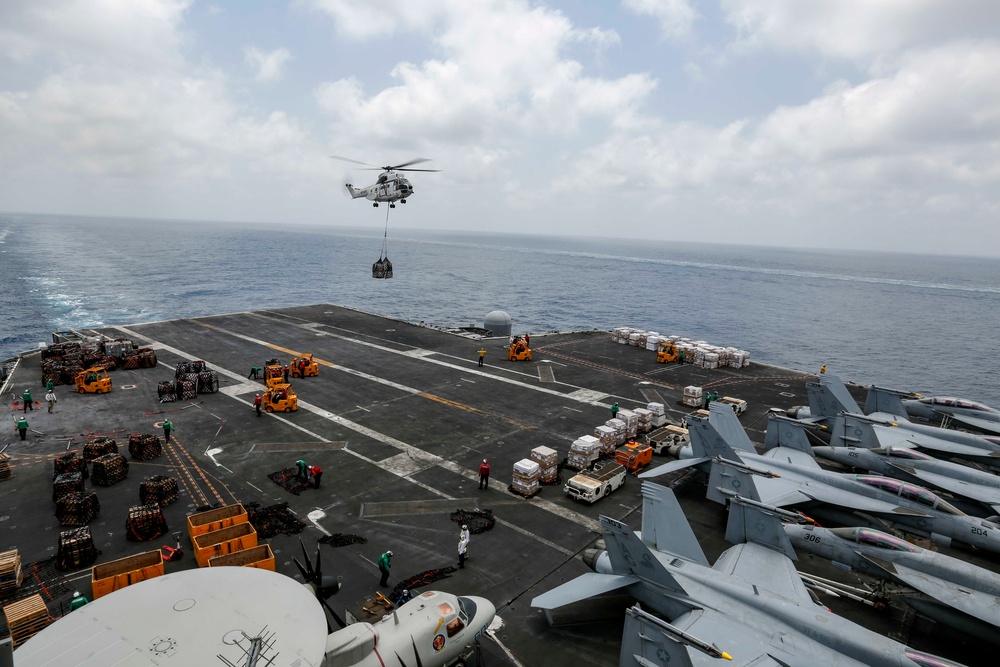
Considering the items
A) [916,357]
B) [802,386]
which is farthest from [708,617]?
[916,357]

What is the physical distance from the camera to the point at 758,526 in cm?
1869

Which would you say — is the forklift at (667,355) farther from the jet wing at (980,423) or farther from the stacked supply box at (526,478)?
the stacked supply box at (526,478)

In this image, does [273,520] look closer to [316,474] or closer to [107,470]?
[316,474]

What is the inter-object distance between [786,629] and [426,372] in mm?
35509

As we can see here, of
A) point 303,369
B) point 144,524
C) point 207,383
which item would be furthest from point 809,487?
point 207,383

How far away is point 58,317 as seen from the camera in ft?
267

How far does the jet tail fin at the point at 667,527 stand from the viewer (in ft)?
57.6

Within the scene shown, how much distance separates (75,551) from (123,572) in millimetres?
3577

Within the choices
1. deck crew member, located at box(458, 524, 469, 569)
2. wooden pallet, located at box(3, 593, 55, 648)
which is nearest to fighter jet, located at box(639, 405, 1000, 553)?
deck crew member, located at box(458, 524, 469, 569)

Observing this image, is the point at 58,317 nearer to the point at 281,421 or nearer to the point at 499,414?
the point at 281,421

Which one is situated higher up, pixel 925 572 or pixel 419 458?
pixel 925 572

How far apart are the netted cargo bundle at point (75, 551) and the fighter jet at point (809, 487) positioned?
2446cm

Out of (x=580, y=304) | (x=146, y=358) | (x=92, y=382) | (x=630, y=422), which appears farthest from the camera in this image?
(x=580, y=304)

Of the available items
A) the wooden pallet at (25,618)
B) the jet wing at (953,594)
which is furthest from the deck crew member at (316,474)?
the jet wing at (953,594)
